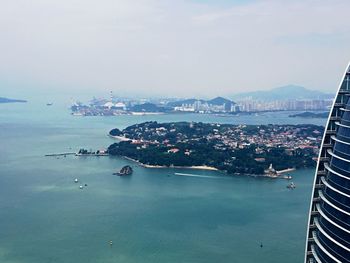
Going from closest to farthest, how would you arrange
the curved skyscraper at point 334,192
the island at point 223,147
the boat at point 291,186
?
1. the curved skyscraper at point 334,192
2. the boat at point 291,186
3. the island at point 223,147

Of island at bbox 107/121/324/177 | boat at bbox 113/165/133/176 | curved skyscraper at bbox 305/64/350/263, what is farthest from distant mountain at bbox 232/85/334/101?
curved skyscraper at bbox 305/64/350/263

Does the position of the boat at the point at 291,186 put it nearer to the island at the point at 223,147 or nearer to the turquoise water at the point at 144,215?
the turquoise water at the point at 144,215

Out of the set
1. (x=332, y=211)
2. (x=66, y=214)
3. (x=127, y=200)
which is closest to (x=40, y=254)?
(x=66, y=214)

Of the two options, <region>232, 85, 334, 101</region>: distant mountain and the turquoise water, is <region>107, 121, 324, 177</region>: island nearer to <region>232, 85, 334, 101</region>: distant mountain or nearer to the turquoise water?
the turquoise water

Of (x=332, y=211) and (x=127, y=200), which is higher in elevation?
(x=332, y=211)

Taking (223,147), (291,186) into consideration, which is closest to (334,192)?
(291,186)

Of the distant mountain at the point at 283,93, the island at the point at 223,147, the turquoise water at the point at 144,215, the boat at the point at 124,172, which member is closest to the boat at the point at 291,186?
the turquoise water at the point at 144,215

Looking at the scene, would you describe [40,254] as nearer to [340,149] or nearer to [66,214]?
[66,214]
